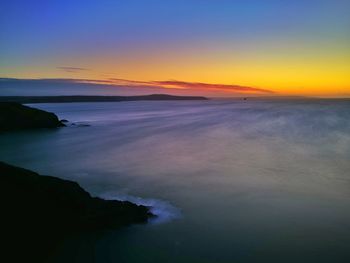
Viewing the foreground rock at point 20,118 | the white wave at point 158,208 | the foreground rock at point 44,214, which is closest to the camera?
the foreground rock at point 44,214

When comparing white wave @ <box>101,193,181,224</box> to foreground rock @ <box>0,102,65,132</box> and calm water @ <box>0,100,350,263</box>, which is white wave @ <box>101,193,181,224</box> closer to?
calm water @ <box>0,100,350,263</box>

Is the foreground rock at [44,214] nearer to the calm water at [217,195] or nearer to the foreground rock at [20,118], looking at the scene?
the calm water at [217,195]

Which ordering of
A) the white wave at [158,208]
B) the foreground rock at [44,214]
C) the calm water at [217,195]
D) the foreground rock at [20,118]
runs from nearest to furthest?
the foreground rock at [44,214] < the calm water at [217,195] < the white wave at [158,208] < the foreground rock at [20,118]

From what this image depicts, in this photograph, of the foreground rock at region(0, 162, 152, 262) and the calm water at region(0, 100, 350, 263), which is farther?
the calm water at region(0, 100, 350, 263)

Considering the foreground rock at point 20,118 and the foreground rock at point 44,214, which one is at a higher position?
the foreground rock at point 44,214

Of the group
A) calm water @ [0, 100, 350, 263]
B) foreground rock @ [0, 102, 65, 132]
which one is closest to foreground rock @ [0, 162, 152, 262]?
calm water @ [0, 100, 350, 263]

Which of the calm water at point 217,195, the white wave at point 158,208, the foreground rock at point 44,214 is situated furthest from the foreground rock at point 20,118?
the foreground rock at point 44,214

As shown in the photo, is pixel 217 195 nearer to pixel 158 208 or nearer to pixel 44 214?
pixel 158 208

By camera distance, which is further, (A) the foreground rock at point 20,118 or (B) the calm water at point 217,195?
(A) the foreground rock at point 20,118
